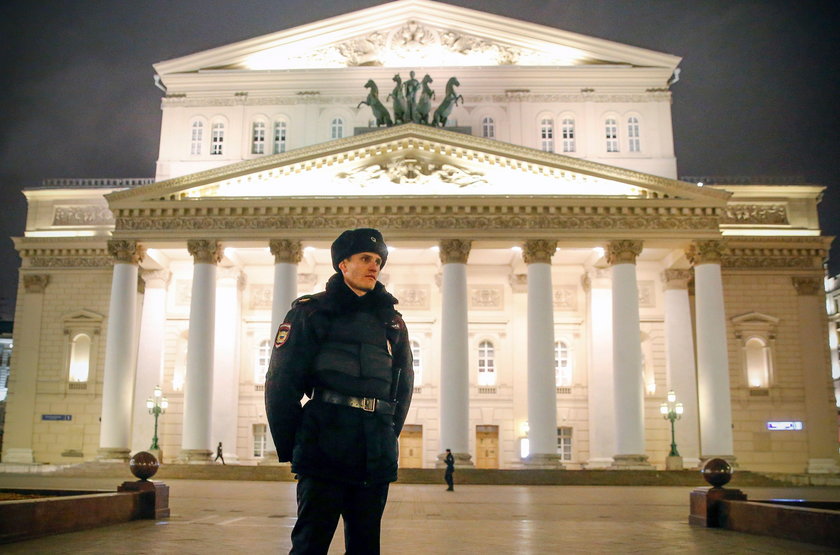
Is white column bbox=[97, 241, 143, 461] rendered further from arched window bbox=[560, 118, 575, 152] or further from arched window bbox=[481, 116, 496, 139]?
arched window bbox=[560, 118, 575, 152]

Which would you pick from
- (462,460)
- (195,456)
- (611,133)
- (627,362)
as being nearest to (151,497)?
(462,460)

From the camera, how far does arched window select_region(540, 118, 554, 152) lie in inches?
1736

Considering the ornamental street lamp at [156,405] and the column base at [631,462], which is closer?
the column base at [631,462]

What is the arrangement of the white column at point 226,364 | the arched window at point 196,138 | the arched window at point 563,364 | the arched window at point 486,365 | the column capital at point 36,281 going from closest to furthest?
1. the white column at point 226,364
2. the column capital at point 36,281
3. the arched window at point 563,364
4. the arched window at point 486,365
5. the arched window at point 196,138

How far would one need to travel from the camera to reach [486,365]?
43438 mm

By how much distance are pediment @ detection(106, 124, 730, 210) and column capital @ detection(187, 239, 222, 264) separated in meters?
1.70

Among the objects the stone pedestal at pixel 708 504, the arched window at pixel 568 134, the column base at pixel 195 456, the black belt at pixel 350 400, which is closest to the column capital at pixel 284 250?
the column base at pixel 195 456

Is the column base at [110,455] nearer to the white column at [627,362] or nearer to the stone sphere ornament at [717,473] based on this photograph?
the white column at [627,362]

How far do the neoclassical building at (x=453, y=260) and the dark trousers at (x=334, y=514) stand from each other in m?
28.5

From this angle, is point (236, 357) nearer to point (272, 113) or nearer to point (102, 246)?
point (102, 246)

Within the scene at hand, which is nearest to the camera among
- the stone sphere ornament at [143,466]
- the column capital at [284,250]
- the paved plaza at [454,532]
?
the paved plaza at [454,532]

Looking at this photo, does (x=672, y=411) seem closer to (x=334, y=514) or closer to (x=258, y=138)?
(x=258, y=138)

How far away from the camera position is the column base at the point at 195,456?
3406 centimetres

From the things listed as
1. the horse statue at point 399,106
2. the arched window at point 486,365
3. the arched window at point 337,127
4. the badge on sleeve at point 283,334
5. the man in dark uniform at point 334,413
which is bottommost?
the man in dark uniform at point 334,413
